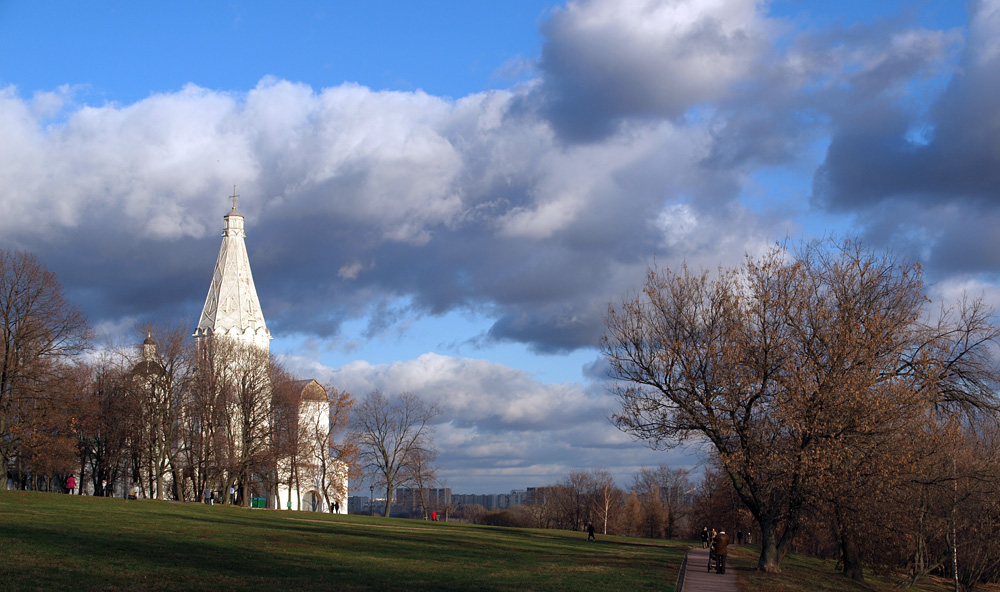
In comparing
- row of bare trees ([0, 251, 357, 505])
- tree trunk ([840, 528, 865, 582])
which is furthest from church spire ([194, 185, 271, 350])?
tree trunk ([840, 528, 865, 582])

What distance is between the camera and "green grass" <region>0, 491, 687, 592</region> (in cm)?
1606

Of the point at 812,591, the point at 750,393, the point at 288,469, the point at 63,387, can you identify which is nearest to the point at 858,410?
the point at 750,393

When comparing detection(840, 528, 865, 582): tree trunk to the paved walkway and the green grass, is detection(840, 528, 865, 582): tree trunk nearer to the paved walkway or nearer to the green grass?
the paved walkway

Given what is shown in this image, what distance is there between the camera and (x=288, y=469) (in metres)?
61.7

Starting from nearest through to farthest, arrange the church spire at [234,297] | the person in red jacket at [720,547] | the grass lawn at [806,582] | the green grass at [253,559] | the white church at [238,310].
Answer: the green grass at [253,559]
the grass lawn at [806,582]
the person in red jacket at [720,547]
the white church at [238,310]
the church spire at [234,297]

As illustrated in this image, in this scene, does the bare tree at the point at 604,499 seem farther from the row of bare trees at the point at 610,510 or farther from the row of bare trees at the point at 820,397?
the row of bare trees at the point at 820,397

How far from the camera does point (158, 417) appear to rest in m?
57.1

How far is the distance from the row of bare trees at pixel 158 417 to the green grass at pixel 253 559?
584 inches

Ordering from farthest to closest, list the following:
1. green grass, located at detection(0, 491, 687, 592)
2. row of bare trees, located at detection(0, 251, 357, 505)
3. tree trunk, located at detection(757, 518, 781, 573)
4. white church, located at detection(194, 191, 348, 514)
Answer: white church, located at detection(194, 191, 348, 514) → row of bare trees, located at detection(0, 251, 357, 505) → tree trunk, located at detection(757, 518, 781, 573) → green grass, located at detection(0, 491, 687, 592)

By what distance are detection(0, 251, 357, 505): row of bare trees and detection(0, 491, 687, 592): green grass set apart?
14.8 meters

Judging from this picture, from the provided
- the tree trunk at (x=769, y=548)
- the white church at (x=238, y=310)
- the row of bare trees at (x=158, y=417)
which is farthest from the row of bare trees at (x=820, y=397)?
the white church at (x=238, y=310)

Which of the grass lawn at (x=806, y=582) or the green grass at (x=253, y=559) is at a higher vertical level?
the green grass at (x=253, y=559)

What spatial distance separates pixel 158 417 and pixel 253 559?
4057cm

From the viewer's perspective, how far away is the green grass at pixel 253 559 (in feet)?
52.7
